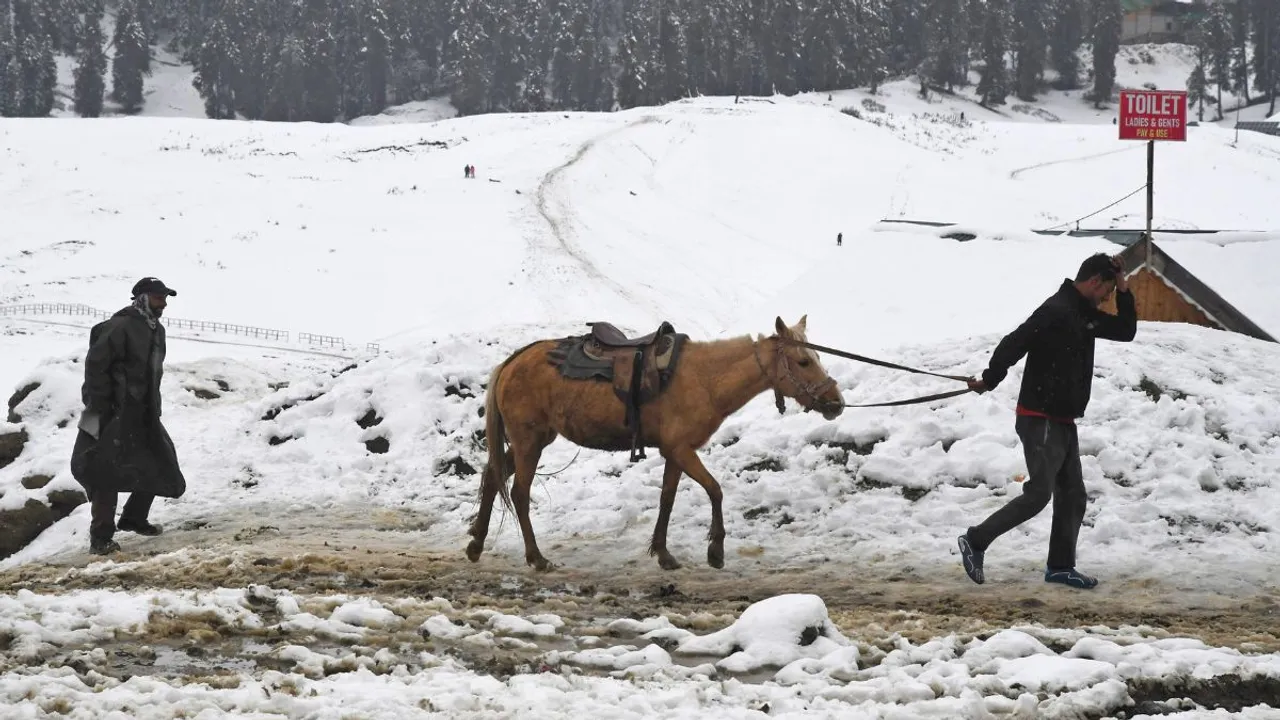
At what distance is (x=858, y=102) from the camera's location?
107 metres

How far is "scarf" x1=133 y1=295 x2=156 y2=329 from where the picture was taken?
10.9 meters

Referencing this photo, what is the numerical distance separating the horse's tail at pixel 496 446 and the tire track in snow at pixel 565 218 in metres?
29.0

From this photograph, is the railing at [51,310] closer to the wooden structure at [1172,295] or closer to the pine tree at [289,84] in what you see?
the wooden structure at [1172,295]

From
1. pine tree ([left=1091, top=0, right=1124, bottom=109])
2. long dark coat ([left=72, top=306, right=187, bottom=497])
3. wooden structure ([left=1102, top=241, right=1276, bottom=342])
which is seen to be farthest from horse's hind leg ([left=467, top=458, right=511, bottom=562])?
pine tree ([left=1091, top=0, right=1124, bottom=109])

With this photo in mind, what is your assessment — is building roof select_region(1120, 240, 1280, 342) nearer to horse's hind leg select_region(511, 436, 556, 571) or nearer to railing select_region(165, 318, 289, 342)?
horse's hind leg select_region(511, 436, 556, 571)

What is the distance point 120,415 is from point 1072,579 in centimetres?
814

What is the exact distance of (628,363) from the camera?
9.58 meters

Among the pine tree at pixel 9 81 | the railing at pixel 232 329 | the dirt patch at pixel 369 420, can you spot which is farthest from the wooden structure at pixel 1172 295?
the pine tree at pixel 9 81

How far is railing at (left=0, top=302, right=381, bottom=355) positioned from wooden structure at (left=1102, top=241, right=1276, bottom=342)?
22629 millimetres

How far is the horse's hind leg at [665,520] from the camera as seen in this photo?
932 centimetres

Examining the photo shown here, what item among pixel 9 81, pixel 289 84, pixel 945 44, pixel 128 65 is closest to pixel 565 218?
pixel 945 44

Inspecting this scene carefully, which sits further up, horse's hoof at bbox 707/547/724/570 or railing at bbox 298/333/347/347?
railing at bbox 298/333/347/347

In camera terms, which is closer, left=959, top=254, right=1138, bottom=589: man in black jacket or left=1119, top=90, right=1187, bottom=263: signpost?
left=959, top=254, right=1138, bottom=589: man in black jacket

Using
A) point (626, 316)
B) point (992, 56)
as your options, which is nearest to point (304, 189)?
point (626, 316)
